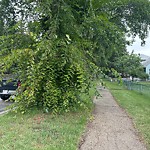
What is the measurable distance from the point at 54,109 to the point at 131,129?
93.5 inches

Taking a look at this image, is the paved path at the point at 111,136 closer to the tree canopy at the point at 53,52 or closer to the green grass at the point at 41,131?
the green grass at the point at 41,131

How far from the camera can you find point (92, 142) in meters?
5.59

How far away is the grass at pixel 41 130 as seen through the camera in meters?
5.01

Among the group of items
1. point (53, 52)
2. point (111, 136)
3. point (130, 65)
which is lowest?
point (111, 136)

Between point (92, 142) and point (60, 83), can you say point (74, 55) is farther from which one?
point (92, 142)

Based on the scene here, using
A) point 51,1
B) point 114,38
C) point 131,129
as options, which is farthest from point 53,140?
point 114,38

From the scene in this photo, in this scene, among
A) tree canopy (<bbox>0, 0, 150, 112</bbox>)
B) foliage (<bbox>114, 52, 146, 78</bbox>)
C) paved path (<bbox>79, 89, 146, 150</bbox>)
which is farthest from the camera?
foliage (<bbox>114, 52, 146, 78</bbox>)

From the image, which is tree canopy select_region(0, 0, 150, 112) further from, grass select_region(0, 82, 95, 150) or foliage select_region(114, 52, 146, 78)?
foliage select_region(114, 52, 146, 78)

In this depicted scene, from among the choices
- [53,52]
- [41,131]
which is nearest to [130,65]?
[53,52]

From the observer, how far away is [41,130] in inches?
244

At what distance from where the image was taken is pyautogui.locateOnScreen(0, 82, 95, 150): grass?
501 cm

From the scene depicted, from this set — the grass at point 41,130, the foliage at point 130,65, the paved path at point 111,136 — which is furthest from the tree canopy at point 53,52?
the foliage at point 130,65

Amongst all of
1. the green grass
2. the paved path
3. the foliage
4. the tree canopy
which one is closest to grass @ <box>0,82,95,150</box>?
the green grass

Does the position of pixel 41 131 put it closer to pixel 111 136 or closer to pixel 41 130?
pixel 41 130
